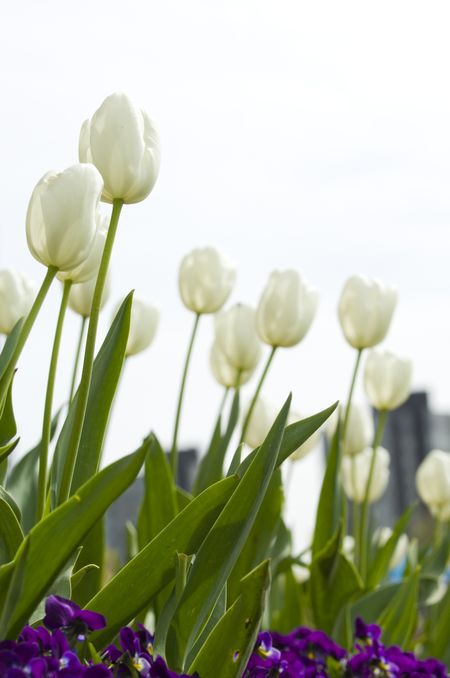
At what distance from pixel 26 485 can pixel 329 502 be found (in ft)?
1.87

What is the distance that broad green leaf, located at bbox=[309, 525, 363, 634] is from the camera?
1.64m

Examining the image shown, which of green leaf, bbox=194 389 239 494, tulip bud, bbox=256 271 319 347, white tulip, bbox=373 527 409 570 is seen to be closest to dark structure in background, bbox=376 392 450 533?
white tulip, bbox=373 527 409 570

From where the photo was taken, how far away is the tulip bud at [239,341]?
70.4 inches

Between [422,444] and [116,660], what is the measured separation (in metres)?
7.58

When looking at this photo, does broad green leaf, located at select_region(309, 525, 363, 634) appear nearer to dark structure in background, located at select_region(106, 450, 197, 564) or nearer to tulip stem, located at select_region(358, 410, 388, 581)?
tulip stem, located at select_region(358, 410, 388, 581)

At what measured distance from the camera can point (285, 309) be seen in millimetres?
1608

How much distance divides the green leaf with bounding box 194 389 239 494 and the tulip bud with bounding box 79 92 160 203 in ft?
2.42

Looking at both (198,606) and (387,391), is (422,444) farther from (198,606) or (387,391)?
(198,606)

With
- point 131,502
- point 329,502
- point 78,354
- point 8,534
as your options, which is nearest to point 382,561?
point 329,502

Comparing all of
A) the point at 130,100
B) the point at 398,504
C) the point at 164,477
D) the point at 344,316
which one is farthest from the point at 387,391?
the point at 398,504

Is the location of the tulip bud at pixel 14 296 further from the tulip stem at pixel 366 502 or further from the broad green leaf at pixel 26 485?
the tulip stem at pixel 366 502

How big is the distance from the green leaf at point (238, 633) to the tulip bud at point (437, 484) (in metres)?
1.53

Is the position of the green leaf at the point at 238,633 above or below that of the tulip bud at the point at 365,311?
below

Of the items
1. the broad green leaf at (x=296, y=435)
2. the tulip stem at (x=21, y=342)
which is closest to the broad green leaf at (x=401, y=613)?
the broad green leaf at (x=296, y=435)
